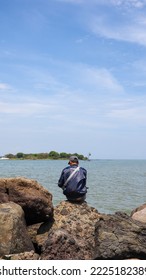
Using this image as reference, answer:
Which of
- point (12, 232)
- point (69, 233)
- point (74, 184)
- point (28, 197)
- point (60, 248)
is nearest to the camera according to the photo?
point (60, 248)

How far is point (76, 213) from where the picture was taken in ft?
31.3

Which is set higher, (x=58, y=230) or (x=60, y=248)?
(x=58, y=230)

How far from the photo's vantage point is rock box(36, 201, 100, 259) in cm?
725

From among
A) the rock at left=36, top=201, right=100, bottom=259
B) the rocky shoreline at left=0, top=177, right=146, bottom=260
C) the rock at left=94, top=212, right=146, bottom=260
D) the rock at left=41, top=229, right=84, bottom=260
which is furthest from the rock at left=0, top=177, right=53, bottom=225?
the rock at left=41, top=229, right=84, bottom=260

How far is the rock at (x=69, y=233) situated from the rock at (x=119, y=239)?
1.40 ft

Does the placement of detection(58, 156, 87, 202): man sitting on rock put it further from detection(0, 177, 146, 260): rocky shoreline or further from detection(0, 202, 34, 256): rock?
detection(0, 202, 34, 256): rock

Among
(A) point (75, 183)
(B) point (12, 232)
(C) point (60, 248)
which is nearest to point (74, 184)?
(A) point (75, 183)

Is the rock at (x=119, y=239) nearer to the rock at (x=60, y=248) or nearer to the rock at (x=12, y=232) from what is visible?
the rock at (x=60, y=248)

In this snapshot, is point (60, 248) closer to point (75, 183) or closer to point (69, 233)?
point (69, 233)

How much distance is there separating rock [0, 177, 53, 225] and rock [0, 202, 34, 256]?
0.82m

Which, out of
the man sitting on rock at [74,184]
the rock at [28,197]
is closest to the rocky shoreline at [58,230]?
the rock at [28,197]

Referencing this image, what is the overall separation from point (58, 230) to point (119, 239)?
1.27m

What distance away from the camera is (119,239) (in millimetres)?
7953
